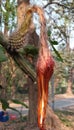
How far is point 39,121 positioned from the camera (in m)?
0.53

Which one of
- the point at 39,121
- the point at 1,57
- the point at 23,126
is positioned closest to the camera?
the point at 39,121

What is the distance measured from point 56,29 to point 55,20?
0.26 metres

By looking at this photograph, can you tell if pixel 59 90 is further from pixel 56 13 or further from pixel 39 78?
pixel 39 78

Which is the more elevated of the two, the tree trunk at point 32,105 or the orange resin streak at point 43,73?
the orange resin streak at point 43,73

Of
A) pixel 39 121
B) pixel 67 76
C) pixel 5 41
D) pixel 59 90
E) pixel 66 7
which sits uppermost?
pixel 66 7

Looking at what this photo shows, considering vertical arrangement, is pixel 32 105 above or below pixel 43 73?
below

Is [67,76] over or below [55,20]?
below

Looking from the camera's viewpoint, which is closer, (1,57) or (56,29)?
(1,57)

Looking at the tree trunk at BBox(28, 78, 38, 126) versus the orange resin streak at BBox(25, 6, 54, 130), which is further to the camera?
the tree trunk at BBox(28, 78, 38, 126)

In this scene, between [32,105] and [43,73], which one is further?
[32,105]

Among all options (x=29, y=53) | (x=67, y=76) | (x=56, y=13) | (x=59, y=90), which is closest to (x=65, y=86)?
(x=59, y=90)

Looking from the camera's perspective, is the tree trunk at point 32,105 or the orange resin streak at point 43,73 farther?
the tree trunk at point 32,105

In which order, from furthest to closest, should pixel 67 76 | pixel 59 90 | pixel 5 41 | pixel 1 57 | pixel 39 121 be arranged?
1. pixel 59 90
2. pixel 67 76
3. pixel 1 57
4. pixel 5 41
5. pixel 39 121

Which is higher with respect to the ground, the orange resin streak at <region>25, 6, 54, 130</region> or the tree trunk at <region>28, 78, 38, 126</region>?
the orange resin streak at <region>25, 6, 54, 130</region>
